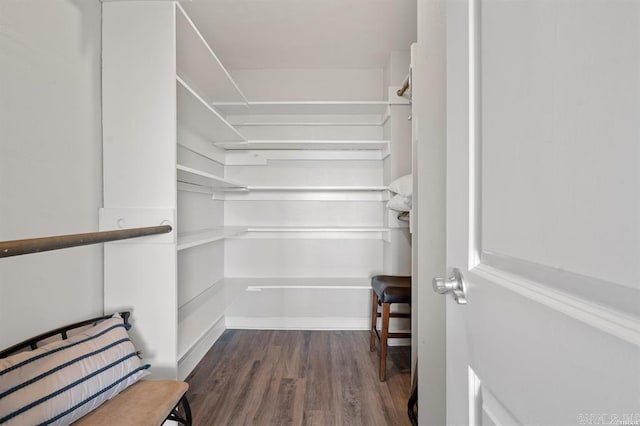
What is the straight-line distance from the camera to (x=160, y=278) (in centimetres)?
139

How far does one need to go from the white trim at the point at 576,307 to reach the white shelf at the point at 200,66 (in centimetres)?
161

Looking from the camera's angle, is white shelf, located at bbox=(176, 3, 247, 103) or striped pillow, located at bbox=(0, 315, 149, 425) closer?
striped pillow, located at bbox=(0, 315, 149, 425)

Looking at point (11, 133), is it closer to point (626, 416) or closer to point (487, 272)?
point (487, 272)

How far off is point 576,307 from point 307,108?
105 inches

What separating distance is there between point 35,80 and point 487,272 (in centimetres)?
150

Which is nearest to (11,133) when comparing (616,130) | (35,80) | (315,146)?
(35,80)

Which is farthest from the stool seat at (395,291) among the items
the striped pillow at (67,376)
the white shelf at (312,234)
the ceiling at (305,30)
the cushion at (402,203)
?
the ceiling at (305,30)

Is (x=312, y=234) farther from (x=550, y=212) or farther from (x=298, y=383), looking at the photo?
(x=550, y=212)

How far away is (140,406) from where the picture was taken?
3.48 feet

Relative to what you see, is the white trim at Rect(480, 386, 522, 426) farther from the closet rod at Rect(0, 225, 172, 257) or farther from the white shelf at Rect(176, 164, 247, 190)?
the white shelf at Rect(176, 164, 247, 190)

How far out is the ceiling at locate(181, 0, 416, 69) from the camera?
6.96 feet

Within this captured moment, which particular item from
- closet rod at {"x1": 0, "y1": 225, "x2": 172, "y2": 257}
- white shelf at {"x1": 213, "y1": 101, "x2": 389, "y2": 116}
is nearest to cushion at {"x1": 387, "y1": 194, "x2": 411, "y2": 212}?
white shelf at {"x1": 213, "y1": 101, "x2": 389, "y2": 116}

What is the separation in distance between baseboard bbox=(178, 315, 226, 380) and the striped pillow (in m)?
0.77

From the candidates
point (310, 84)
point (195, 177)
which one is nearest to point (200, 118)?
point (195, 177)
